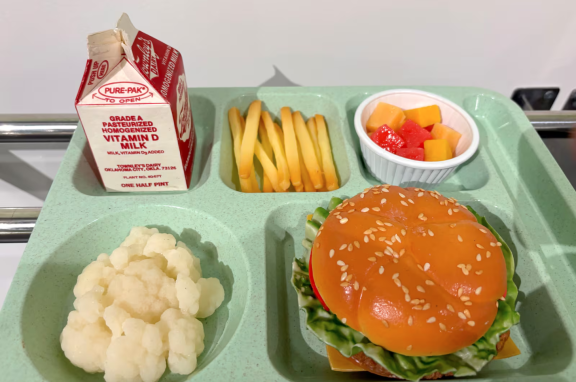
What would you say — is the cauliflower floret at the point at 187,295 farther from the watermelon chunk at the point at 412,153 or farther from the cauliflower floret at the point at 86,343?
the watermelon chunk at the point at 412,153

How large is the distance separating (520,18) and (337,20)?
1038 millimetres

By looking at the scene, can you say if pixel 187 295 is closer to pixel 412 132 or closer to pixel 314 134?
pixel 314 134

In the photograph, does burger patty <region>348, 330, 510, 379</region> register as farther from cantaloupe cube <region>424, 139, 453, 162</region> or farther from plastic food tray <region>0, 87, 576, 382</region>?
cantaloupe cube <region>424, 139, 453, 162</region>

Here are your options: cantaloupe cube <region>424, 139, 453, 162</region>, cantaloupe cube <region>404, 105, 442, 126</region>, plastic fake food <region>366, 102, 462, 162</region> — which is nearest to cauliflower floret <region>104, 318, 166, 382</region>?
plastic fake food <region>366, 102, 462, 162</region>

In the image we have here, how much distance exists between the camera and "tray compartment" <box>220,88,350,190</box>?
1824 mm

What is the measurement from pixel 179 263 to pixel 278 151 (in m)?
0.70

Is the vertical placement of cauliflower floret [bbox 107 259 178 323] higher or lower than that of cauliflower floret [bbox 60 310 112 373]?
higher

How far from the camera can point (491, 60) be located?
2.39 meters

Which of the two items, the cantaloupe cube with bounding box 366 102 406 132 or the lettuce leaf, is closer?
the lettuce leaf

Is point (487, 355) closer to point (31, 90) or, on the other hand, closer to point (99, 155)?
point (99, 155)

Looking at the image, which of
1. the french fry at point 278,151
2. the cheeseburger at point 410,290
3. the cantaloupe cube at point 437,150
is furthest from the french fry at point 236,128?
the cantaloupe cube at point 437,150

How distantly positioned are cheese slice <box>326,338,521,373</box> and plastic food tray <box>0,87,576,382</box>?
59 mm

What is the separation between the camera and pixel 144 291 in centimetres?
123

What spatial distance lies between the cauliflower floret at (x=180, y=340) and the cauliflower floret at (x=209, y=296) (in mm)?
107
